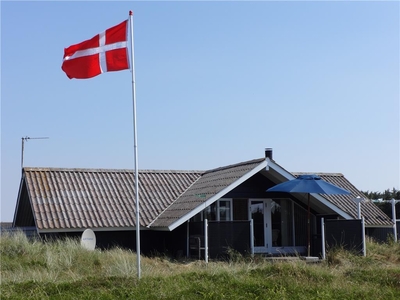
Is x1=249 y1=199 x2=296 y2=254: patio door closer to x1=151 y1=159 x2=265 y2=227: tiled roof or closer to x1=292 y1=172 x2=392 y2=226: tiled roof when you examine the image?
x1=151 y1=159 x2=265 y2=227: tiled roof

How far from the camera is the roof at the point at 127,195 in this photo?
75.4 feet

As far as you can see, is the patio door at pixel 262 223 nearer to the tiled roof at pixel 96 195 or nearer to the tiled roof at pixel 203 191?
the tiled roof at pixel 203 191

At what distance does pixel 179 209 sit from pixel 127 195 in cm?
322

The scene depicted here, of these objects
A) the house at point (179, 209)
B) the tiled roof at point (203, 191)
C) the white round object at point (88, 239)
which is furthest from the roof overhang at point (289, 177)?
the white round object at point (88, 239)

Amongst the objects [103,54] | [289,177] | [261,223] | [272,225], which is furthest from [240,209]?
[103,54]

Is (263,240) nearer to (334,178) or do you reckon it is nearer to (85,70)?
(334,178)

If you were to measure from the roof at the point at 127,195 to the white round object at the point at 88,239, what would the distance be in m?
0.39

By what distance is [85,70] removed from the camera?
15570 millimetres

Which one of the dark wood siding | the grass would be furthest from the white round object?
the dark wood siding

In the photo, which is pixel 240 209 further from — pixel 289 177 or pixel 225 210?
pixel 289 177

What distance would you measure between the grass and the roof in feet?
9.32

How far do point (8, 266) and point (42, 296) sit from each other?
5.91 metres

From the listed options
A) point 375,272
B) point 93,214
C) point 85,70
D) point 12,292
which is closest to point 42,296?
point 12,292

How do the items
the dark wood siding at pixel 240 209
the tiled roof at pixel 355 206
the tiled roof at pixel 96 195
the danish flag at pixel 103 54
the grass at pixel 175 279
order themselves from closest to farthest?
the grass at pixel 175 279
the danish flag at pixel 103 54
the tiled roof at pixel 96 195
the dark wood siding at pixel 240 209
the tiled roof at pixel 355 206
